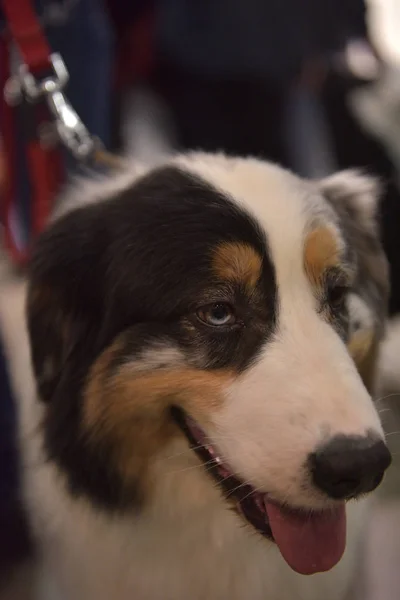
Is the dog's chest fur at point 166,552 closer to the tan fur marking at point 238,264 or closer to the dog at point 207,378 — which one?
the dog at point 207,378

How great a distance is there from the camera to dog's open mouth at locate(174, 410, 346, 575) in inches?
40.5

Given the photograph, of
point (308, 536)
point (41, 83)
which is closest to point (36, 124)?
point (41, 83)

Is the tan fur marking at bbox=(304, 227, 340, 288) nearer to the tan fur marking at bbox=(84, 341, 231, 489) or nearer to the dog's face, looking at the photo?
the dog's face

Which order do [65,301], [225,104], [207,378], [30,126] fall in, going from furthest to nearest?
[225,104] < [30,126] < [65,301] < [207,378]

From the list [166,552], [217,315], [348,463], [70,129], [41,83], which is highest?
[41,83]

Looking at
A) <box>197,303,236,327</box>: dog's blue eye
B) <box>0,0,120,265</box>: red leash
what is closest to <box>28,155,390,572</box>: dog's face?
<box>197,303,236,327</box>: dog's blue eye

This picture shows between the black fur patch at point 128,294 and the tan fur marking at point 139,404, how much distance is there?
0.02 meters

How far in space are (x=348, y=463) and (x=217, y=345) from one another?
267 mm

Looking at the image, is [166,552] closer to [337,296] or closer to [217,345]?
[217,345]

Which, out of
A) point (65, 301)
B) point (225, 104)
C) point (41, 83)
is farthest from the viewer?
point (225, 104)

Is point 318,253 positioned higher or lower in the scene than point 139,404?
higher

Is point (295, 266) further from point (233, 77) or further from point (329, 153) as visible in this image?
point (233, 77)

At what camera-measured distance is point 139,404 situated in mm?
1062

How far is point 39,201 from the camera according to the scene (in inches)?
63.0
